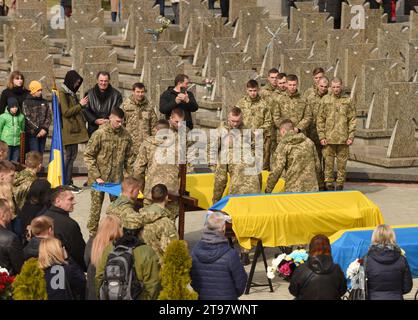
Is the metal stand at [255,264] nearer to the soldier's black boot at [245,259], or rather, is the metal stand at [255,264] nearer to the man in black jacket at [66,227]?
the soldier's black boot at [245,259]

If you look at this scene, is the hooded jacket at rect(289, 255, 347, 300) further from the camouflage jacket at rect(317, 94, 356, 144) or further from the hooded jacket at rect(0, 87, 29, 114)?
the hooded jacket at rect(0, 87, 29, 114)

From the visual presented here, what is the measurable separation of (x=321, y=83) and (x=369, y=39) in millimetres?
9811

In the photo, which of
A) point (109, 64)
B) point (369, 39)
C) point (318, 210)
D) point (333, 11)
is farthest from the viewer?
point (333, 11)

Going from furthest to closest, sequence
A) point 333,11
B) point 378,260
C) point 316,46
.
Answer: point 333,11, point 316,46, point 378,260

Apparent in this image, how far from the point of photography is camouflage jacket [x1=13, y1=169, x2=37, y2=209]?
698 inches

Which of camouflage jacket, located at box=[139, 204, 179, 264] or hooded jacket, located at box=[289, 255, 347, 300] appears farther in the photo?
camouflage jacket, located at box=[139, 204, 179, 264]

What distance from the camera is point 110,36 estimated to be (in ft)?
111

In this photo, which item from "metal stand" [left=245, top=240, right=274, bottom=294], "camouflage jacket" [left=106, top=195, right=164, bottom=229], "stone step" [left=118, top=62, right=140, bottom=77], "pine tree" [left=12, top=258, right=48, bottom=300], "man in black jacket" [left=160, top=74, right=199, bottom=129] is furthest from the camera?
"stone step" [left=118, top=62, right=140, bottom=77]

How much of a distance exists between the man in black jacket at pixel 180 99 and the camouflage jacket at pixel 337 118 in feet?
6.66

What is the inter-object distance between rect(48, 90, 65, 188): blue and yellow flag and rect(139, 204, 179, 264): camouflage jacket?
5.79m

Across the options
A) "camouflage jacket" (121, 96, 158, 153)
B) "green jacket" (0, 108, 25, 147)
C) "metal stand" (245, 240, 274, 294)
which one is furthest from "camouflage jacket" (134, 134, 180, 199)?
"green jacket" (0, 108, 25, 147)
